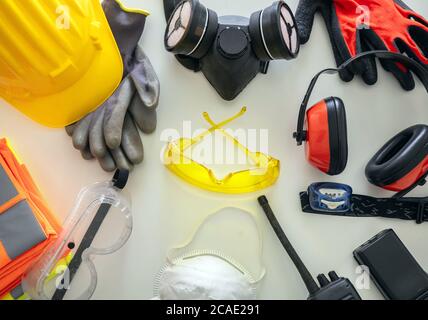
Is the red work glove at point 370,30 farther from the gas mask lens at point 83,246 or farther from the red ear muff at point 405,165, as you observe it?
the gas mask lens at point 83,246

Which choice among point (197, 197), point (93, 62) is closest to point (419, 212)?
point (197, 197)

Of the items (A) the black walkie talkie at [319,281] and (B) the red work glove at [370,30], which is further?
(B) the red work glove at [370,30]

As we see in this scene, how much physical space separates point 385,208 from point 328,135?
0.73ft

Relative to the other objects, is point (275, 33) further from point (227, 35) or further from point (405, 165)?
point (405, 165)

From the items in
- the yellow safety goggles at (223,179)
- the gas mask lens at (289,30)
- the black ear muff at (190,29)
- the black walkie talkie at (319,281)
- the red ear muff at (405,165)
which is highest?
the black ear muff at (190,29)

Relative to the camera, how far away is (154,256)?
0.91 m

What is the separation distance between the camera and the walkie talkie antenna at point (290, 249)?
0.85 metres

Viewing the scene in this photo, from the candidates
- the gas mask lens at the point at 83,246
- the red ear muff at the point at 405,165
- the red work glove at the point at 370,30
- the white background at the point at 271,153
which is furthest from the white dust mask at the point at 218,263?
the red work glove at the point at 370,30

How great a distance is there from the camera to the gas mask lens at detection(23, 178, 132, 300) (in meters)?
0.86

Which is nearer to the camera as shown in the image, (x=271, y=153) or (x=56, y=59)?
(x=56, y=59)

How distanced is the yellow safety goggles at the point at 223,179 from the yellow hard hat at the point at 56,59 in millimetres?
186

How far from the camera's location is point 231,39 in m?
0.86

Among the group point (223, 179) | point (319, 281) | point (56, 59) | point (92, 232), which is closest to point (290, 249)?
point (319, 281)

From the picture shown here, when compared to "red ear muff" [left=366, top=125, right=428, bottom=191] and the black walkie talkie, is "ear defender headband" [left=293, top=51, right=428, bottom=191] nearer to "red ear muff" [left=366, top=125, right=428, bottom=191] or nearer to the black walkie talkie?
"red ear muff" [left=366, top=125, right=428, bottom=191]
